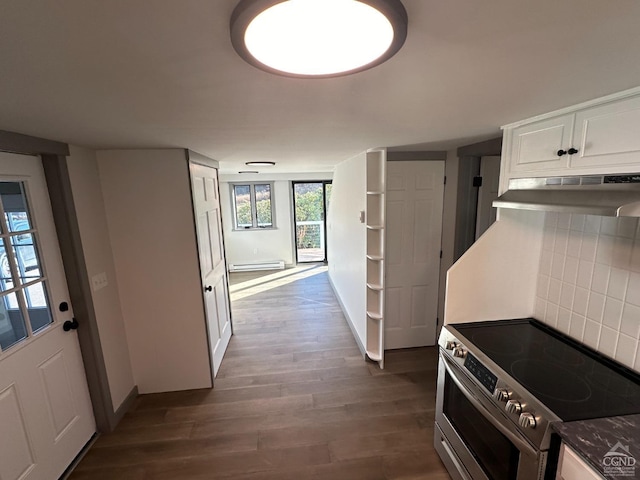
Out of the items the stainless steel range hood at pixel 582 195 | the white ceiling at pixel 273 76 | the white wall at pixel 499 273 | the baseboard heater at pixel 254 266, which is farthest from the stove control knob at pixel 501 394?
the baseboard heater at pixel 254 266

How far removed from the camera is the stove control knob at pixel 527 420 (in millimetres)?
1150

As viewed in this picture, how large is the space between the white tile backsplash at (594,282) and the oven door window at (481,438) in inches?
29.0

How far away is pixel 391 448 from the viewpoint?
2.01 m

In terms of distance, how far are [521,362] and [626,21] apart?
4.80ft

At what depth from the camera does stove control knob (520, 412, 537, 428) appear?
1150 mm

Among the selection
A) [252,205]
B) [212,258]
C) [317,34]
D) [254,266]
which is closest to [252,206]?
[252,205]

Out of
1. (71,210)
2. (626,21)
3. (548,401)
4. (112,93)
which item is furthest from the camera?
(71,210)

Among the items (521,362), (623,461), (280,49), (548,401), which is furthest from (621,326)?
(280,49)

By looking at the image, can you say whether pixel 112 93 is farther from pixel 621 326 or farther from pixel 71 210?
pixel 621 326

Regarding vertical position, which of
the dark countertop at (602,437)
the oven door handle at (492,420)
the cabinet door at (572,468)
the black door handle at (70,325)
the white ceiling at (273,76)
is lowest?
the oven door handle at (492,420)

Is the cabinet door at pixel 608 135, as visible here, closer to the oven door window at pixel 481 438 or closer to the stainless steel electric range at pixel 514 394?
the stainless steel electric range at pixel 514 394

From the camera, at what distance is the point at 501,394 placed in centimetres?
130

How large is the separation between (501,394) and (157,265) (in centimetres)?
251

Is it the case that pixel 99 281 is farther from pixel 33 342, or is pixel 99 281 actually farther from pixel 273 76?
pixel 273 76
